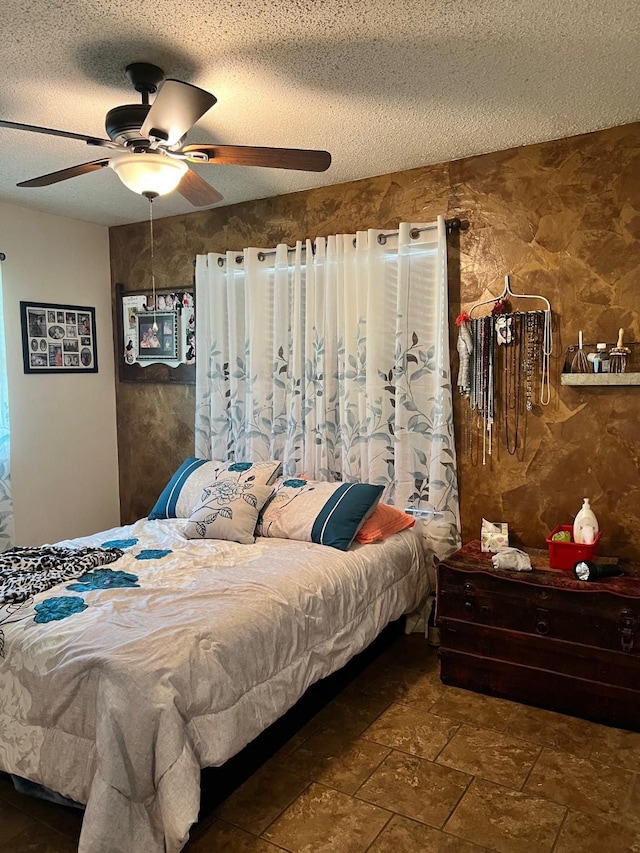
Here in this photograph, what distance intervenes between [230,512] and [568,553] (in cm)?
160

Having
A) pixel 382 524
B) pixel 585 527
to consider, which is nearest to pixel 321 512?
pixel 382 524

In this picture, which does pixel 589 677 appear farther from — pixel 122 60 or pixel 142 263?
pixel 142 263

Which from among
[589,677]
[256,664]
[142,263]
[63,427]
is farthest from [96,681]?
[142,263]

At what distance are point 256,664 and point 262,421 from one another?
192cm

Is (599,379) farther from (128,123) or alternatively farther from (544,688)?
(128,123)

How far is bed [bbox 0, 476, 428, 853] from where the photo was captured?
1860mm

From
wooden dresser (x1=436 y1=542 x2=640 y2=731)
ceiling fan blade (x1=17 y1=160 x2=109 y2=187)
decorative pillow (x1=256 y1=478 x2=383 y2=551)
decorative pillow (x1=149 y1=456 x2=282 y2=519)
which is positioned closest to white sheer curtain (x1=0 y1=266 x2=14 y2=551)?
decorative pillow (x1=149 y1=456 x2=282 y2=519)

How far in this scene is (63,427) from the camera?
435 cm

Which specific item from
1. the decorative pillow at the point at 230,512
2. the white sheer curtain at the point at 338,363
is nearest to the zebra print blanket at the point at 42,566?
the decorative pillow at the point at 230,512

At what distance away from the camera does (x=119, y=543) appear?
3.18 metres

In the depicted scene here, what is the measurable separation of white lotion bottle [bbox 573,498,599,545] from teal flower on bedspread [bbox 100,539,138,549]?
6.83ft

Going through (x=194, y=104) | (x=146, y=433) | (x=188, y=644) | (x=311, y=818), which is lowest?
(x=311, y=818)

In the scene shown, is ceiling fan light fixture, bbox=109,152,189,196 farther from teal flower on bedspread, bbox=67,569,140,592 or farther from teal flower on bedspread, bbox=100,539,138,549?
teal flower on bedspread, bbox=100,539,138,549

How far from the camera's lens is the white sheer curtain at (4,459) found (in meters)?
3.88
